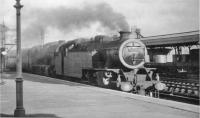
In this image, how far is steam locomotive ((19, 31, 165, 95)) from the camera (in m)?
16.7

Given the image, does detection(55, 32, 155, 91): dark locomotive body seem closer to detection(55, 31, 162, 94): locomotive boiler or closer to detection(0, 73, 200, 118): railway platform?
detection(55, 31, 162, 94): locomotive boiler

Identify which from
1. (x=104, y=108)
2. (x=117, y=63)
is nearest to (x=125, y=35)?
(x=117, y=63)

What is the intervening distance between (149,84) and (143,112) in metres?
7.64

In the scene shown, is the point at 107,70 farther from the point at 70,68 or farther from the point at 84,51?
the point at 70,68

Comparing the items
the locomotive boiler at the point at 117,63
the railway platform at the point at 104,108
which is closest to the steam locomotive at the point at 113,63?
the locomotive boiler at the point at 117,63

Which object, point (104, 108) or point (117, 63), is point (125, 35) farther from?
point (104, 108)

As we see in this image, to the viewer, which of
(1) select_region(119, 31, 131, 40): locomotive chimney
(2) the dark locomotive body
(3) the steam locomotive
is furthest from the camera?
(1) select_region(119, 31, 131, 40): locomotive chimney

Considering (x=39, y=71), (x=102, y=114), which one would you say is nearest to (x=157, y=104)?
(x=102, y=114)

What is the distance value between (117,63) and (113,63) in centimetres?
42

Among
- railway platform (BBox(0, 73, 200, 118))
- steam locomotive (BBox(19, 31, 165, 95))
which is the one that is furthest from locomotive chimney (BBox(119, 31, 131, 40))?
railway platform (BBox(0, 73, 200, 118))

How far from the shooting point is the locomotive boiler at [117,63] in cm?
1666

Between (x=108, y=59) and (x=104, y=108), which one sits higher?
(x=108, y=59)

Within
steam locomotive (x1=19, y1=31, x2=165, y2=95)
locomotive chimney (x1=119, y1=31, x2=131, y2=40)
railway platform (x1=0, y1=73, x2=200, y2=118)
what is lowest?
railway platform (x1=0, y1=73, x2=200, y2=118)

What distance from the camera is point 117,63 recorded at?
17125 millimetres
